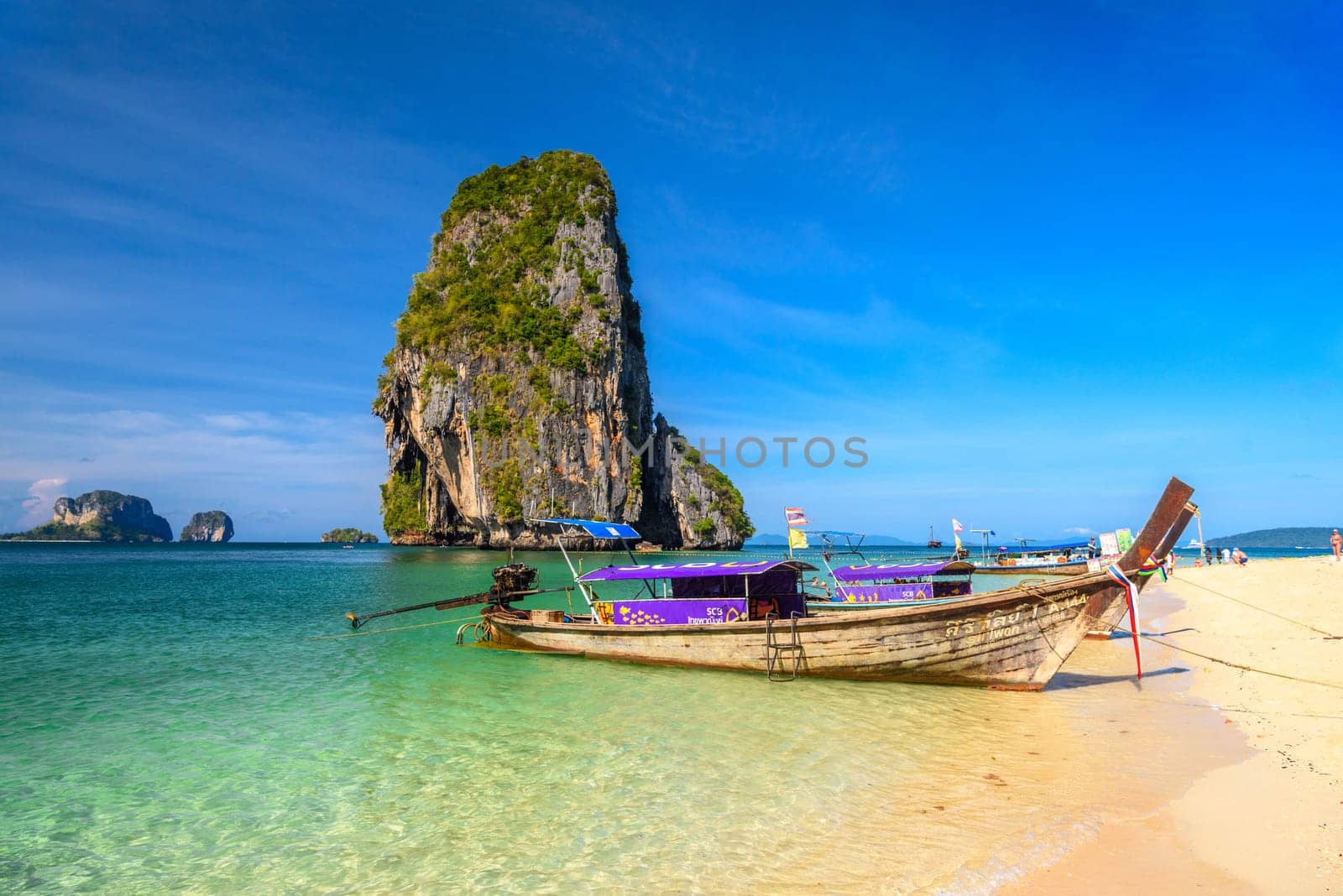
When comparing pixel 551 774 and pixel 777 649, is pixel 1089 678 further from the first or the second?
pixel 551 774

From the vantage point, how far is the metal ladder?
12.8 m

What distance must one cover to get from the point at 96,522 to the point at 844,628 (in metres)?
210

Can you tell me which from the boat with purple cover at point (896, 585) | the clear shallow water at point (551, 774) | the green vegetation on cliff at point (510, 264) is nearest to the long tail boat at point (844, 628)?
the clear shallow water at point (551, 774)

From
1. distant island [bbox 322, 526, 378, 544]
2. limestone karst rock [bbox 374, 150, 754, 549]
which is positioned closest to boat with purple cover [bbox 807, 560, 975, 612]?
limestone karst rock [bbox 374, 150, 754, 549]

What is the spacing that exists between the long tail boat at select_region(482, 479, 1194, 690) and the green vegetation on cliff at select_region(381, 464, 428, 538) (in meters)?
79.9

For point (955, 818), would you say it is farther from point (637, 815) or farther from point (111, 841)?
point (111, 841)

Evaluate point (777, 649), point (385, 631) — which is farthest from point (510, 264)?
point (777, 649)

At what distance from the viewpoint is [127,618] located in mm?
22859

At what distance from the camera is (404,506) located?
90438mm

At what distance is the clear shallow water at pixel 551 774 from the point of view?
603cm

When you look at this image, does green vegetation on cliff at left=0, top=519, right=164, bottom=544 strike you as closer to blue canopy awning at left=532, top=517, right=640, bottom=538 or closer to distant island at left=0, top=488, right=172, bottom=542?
distant island at left=0, top=488, right=172, bottom=542

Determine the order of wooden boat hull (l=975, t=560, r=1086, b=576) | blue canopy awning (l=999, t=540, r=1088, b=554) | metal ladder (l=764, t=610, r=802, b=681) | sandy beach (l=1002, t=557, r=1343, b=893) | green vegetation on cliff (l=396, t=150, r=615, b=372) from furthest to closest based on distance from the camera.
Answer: green vegetation on cliff (l=396, t=150, r=615, b=372), blue canopy awning (l=999, t=540, r=1088, b=554), wooden boat hull (l=975, t=560, r=1086, b=576), metal ladder (l=764, t=610, r=802, b=681), sandy beach (l=1002, t=557, r=1343, b=893)

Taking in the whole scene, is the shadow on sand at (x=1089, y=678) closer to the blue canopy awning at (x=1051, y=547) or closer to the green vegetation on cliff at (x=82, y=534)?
the blue canopy awning at (x=1051, y=547)

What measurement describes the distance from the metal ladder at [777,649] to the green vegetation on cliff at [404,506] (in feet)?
272
